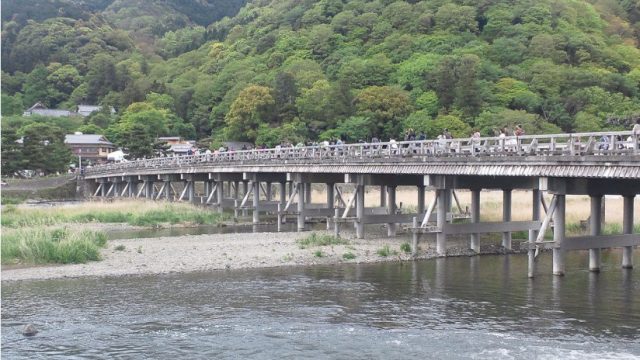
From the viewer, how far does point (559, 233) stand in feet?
79.9

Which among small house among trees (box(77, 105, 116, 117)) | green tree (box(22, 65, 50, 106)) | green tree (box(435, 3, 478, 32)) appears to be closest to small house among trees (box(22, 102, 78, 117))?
small house among trees (box(77, 105, 116, 117))

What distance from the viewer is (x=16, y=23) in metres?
161

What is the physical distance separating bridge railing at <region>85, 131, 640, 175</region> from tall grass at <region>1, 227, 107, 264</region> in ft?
45.6

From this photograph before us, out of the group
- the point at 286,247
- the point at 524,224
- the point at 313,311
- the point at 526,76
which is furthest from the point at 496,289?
the point at 526,76

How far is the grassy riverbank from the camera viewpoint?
27922 millimetres

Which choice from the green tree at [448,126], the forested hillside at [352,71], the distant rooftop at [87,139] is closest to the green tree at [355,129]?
the forested hillside at [352,71]

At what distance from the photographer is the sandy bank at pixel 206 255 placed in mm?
26578

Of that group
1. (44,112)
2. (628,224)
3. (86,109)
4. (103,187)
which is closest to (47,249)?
(628,224)

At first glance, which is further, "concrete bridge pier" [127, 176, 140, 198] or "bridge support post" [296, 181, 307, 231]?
"concrete bridge pier" [127, 176, 140, 198]

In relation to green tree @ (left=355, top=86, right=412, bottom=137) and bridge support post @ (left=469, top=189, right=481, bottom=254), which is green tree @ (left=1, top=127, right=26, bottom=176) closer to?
green tree @ (left=355, top=86, right=412, bottom=137)

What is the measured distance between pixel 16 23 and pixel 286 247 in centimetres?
14915

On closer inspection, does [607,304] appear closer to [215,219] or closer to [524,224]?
[524,224]

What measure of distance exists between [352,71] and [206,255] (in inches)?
2816

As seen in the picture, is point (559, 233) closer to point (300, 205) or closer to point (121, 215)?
point (300, 205)
